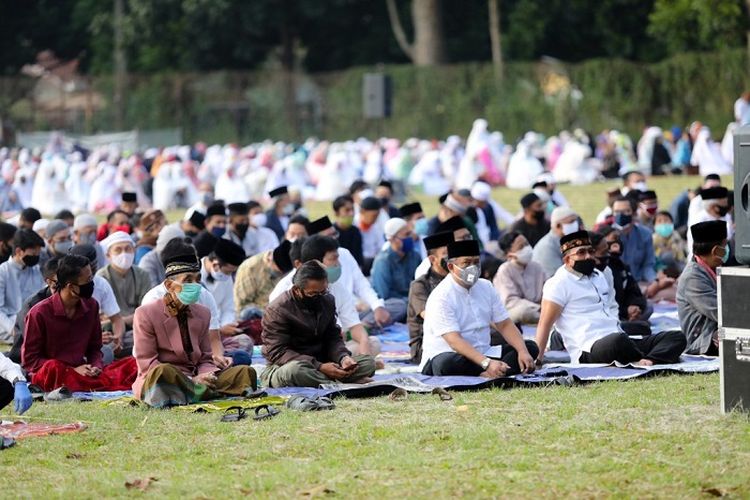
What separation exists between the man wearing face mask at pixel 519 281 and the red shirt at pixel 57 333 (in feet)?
13.1

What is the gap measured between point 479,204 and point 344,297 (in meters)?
6.97

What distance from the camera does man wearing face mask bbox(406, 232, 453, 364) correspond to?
1094 cm

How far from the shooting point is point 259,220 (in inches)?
683

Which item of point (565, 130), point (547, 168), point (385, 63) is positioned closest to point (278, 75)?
point (385, 63)

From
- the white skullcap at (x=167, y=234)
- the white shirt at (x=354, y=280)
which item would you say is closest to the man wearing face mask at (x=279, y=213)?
the white skullcap at (x=167, y=234)

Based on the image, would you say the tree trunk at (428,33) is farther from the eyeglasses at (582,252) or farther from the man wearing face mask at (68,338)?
the man wearing face mask at (68,338)

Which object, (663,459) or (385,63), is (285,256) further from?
(385,63)

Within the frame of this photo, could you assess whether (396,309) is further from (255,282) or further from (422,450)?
(422,450)

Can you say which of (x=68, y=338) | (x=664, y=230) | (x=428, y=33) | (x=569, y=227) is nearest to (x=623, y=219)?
(x=664, y=230)

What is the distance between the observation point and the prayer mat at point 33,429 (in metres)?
8.45

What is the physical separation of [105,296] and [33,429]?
9.35 feet

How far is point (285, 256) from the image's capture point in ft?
40.1

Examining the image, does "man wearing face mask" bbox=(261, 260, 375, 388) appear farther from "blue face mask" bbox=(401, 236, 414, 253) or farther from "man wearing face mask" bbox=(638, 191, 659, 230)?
"man wearing face mask" bbox=(638, 191, 659, 230)

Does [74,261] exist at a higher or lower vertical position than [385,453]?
higher
